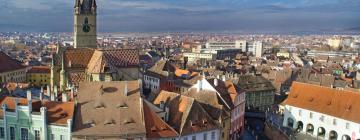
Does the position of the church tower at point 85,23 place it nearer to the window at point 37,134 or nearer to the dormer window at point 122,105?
the dormer window at point 122,105

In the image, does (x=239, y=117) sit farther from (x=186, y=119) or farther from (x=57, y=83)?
(x=57, y=83)

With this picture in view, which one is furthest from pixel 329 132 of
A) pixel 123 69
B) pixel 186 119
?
pixel 123 69

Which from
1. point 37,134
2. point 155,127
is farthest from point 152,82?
point 37,134

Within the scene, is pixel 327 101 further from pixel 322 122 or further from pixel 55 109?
pixel 55 109

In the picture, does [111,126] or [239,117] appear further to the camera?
[239,117]

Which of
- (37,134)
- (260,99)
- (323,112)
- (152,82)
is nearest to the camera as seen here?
(37,134)

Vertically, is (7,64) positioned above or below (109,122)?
above
